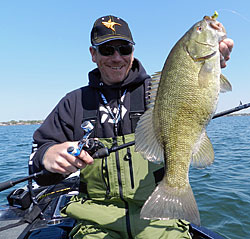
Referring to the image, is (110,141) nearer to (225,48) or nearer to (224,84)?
(224,84)

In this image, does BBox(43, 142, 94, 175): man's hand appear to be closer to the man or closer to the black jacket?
the man

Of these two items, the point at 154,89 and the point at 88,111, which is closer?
the point at 154,89

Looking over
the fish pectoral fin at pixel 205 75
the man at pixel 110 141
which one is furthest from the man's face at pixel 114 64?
the fish pectoral fin at pixel 205 75

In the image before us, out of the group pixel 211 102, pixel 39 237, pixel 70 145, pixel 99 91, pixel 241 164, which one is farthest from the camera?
pixel 241 164

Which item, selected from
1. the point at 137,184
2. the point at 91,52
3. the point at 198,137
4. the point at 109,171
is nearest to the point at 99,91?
the point at 91,52

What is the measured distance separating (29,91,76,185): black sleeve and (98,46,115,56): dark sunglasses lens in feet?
2.38

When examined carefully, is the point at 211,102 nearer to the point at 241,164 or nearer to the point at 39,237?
the point at 39,237

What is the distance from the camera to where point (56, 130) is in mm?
2832

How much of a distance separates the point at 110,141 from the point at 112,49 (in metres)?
1.18

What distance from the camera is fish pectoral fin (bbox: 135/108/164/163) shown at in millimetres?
2023

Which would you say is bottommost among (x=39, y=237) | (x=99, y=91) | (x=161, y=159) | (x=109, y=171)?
(x=39, y=237)

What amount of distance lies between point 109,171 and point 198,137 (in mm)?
1121

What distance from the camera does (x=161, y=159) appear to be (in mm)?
2045

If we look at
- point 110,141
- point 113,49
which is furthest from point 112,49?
point 110,141
